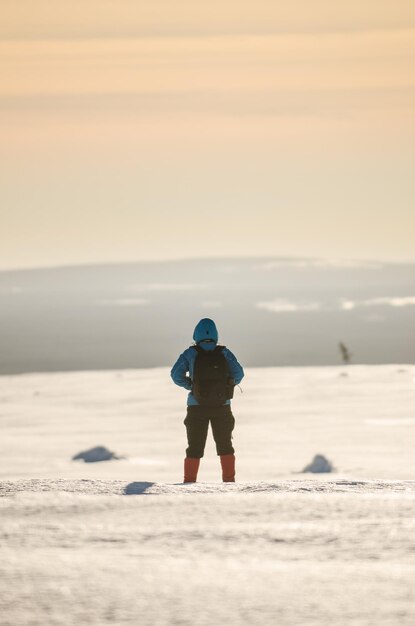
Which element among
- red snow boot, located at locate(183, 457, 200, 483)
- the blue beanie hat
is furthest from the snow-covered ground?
the blue beanie hat

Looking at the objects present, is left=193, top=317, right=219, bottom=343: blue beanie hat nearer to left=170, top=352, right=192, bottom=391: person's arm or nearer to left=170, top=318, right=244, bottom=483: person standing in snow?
left=170, top=318, right=244, bottom=483: person standing in snow

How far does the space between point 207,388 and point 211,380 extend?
7 centimetres

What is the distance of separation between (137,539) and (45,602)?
1.14 meters

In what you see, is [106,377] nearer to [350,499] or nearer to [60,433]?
[60,433]

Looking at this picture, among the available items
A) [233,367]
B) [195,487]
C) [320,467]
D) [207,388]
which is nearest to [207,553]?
[195,487]

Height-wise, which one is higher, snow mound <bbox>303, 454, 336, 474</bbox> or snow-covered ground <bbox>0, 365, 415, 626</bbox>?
snow-covered ground <bbox>0, 365, 415, 626</bbox>

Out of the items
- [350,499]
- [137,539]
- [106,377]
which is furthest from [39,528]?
[106,377]

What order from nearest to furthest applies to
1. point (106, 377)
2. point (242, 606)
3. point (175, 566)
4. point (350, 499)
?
point (242, 606) → point (175, 566) → point (350, 499) → point (106, 377)

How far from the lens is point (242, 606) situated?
3.88 metres

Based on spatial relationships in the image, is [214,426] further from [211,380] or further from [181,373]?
[181,373]

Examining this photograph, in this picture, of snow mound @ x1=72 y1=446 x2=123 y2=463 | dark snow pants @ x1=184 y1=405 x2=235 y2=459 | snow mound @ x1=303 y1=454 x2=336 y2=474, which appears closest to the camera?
dark snow pants @ x1=184 y1=405 x2=235 y2=459

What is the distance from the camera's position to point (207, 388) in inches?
353

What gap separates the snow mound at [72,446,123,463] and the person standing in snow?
42.9ft

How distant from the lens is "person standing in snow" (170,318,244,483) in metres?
8.97
